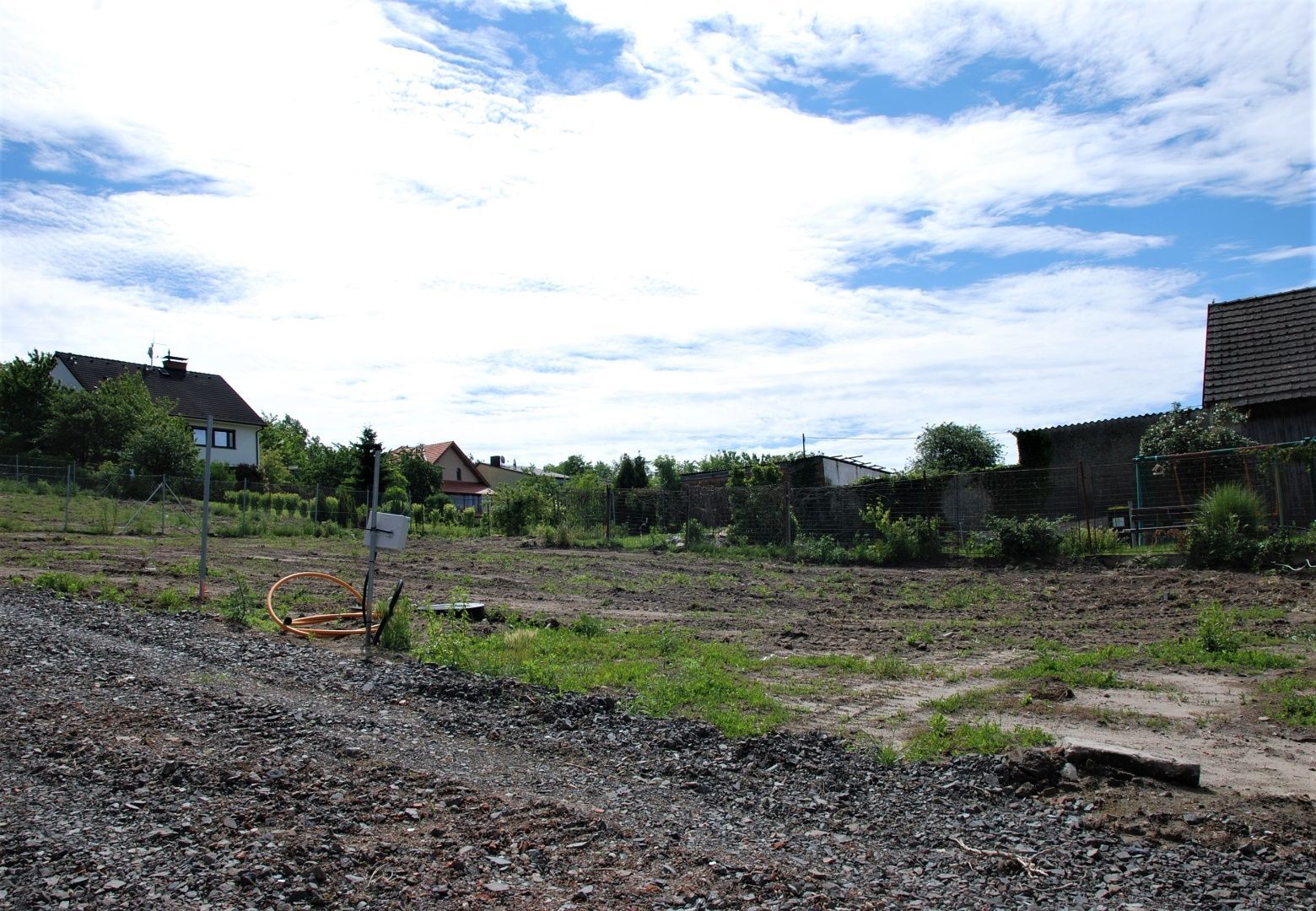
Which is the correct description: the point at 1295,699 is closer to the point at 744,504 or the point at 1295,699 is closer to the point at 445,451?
the point at 744,504

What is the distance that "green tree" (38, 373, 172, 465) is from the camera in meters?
38.2

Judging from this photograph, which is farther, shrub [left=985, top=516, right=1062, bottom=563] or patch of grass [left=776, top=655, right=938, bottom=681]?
shrub [left=985, top=516, right=1062, bottom=563]

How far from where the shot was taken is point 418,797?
457cm

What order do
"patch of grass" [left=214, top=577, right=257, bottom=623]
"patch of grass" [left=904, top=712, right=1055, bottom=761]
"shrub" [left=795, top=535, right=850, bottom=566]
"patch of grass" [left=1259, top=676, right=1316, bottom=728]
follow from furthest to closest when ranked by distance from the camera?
"shrub" [left=795, top=535, right=850, bottom=566] → "patch of grass" [left=214, top=577, right=257, bottom=623] → "patch of grass" [left=1259, top=676, right=1316, bottom=728] → "patch of grass" [left=904, top=712, right=1055, bottom=761]

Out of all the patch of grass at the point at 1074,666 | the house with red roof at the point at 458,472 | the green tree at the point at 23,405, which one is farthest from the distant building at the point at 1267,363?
the house with red roof at the point at 458,472

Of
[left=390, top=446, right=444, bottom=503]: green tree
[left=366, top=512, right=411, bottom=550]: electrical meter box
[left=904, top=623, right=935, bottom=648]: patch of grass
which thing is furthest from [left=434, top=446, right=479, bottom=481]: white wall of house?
[left=366, top=512, right=411, bottom=550]: electrical meter box

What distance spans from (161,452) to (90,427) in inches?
227

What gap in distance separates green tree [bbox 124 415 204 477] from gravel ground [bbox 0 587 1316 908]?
106 feet

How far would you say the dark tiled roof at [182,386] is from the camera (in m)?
50.0

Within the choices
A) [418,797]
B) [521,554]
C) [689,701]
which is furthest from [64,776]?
[521,554]

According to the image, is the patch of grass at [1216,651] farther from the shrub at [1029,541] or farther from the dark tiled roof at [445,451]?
the dark tiled roof at [445,451]

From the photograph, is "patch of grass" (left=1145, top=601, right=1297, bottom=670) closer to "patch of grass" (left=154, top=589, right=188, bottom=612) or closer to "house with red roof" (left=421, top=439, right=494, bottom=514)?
"patch of grass" (left=154, top=589, right=188, bottom=612)

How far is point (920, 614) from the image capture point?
12.2m

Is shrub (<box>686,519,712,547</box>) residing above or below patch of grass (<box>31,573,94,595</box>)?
above
